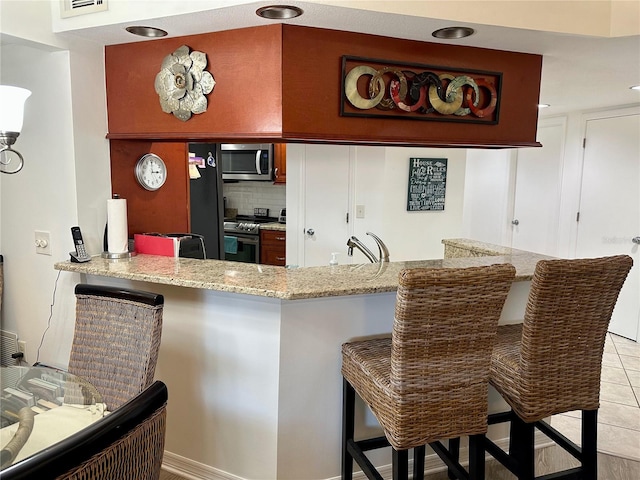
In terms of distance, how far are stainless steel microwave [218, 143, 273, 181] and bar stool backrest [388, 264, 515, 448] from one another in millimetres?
3647

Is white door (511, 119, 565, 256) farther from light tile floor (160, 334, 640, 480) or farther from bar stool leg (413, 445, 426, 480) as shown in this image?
bar stool leg (413, 445, 426, 480)

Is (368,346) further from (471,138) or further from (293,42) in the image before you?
(293,42)

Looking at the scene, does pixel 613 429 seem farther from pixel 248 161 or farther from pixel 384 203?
pixel 248 161

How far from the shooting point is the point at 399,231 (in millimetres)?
4312

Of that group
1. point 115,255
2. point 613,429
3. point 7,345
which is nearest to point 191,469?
point 115,255

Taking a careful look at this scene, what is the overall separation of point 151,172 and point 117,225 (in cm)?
44

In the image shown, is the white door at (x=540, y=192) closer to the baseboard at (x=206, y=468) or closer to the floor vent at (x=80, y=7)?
the baseboard at (x=206, y=468)

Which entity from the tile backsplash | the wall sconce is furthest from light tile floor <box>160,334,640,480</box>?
the tile backsplash

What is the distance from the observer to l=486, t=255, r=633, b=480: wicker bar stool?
1596 mm

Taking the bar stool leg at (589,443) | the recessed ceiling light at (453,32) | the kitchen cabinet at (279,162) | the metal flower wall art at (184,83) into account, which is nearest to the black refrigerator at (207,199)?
the metal flower wall art at (184,83)

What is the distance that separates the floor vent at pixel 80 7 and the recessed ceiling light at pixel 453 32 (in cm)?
138

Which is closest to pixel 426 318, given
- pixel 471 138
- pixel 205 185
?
pixel 471 138

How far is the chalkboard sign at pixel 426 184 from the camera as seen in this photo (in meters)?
4.26

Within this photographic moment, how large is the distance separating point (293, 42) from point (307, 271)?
0.96 metres
